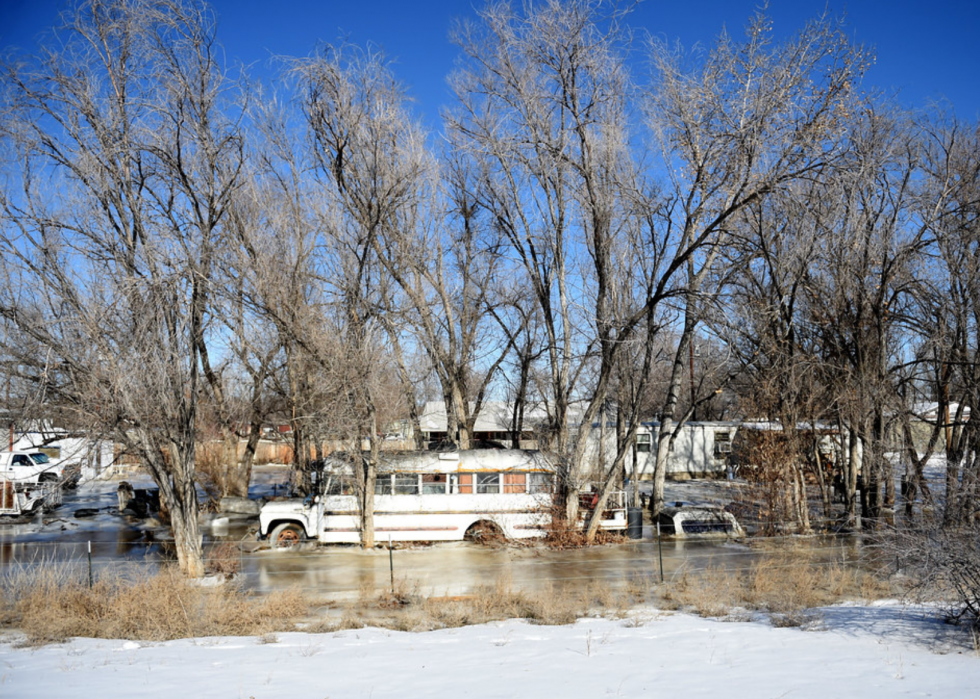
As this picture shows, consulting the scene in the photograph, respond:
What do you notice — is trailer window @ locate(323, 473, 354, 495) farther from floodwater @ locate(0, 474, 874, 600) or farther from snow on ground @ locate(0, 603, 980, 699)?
snow on ground @ locate(0, 603, 980, 699)

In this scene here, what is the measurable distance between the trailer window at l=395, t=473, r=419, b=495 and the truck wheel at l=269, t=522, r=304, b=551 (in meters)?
2.56

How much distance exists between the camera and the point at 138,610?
10.5 m

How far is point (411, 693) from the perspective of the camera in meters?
7.40

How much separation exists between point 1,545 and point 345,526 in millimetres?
8926

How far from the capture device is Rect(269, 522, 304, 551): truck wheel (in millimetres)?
17516

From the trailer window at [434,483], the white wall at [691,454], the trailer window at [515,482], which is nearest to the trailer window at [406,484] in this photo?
the trailer window at [434,483]

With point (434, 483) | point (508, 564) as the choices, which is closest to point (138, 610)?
point (508, 564)

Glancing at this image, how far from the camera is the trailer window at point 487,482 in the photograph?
58.4 ft

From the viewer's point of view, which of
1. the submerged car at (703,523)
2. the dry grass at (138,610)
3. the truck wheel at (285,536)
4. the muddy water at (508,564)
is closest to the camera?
the dry grass at (138,610)

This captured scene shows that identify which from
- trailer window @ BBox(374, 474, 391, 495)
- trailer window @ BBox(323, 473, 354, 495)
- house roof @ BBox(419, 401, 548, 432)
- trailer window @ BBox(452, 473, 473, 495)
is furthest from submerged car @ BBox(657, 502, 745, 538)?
house roof @ BBox(419, 401, 548, 432)

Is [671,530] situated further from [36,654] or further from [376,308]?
[36,654]

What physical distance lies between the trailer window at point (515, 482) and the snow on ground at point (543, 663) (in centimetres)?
744

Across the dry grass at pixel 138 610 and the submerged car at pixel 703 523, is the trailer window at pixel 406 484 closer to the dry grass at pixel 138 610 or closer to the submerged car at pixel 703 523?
the dry grass at pixel 138 610

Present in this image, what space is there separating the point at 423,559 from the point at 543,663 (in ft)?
26.2
